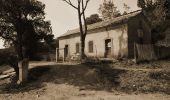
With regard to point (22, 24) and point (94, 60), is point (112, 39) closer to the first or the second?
point (94, 60)

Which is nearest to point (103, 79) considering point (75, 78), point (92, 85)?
point (92, 85)

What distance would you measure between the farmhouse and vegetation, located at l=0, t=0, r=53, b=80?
362 centimetres

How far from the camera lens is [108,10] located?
44156 millimetres

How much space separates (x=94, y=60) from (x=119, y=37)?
11.4 ft

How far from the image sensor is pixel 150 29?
81.3 ft

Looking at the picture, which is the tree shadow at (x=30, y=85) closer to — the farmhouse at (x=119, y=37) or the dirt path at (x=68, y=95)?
the dirt path at (x=68, y=95)

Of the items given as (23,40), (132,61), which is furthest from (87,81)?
(23,40)

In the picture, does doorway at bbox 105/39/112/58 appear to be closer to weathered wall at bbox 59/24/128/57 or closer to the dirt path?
weathered wall at bbox 59/24/128/57

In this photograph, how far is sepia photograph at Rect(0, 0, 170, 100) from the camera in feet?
42.7

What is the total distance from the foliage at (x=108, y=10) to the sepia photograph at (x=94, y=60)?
51.7 feet

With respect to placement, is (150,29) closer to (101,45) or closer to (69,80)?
(101,45)

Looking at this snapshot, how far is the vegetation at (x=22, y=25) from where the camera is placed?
18234 mm

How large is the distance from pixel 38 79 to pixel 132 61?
8015 millimetres

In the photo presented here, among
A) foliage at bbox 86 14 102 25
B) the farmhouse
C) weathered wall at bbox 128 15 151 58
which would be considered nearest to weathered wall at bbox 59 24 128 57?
the farmhouse
